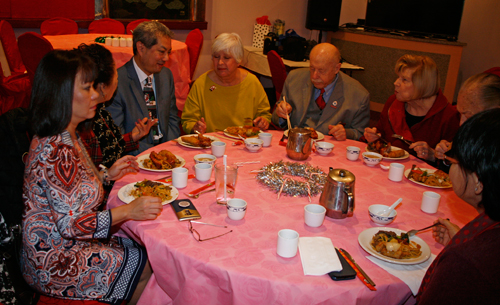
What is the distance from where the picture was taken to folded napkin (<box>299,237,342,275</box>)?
4.20 ft

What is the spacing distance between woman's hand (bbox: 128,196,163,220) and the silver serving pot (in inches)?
39.4

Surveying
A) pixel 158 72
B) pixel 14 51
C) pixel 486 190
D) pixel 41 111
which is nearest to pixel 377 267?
pixel 486 190

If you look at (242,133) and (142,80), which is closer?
(242,133)

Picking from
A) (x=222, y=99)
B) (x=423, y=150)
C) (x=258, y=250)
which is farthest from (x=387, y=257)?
(x=222, y=99)

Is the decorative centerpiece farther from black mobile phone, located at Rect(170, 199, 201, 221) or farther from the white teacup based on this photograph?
black mobile phone, located at Rect(170, 199, 201, 221)

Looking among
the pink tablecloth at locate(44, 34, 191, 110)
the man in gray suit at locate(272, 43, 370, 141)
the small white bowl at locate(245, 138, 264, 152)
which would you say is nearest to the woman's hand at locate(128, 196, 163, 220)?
the small white bowl at locate(245, 138, 264, 152)

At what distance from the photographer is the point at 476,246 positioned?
1078 mm

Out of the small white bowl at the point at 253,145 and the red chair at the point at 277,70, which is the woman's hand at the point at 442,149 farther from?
the red chair at the point at 277,70

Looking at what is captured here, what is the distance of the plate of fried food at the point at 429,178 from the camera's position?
81.1 inches

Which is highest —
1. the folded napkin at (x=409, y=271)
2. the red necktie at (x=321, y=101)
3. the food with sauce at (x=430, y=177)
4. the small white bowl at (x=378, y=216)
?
the red necktie at (x=321, y=101)

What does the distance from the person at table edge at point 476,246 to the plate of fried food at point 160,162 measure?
1.35 meters

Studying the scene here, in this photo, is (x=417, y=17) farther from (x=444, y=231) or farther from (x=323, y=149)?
(x=444, y=231)

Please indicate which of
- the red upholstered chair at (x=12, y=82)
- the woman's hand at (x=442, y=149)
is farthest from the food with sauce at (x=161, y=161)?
the red upholstered chair at (x=12, y=82)

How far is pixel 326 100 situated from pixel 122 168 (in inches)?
75.4
